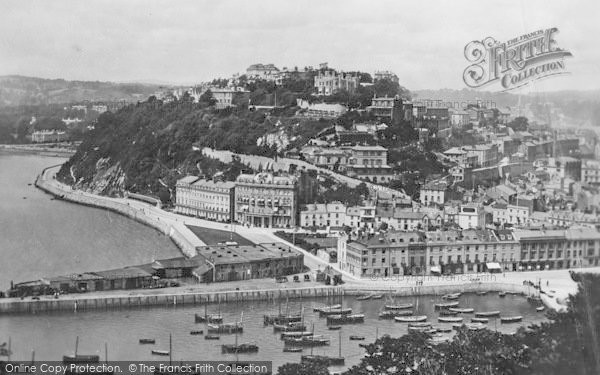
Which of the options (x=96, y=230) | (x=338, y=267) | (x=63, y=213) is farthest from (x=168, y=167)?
(x=338, y=267)

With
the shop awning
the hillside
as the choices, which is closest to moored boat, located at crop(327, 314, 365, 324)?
the shop awning

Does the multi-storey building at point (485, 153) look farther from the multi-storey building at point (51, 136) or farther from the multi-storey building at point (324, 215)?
the multi-storey building at point (51, 136)

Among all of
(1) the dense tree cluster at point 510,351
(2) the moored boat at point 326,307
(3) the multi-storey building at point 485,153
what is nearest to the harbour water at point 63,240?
(2) the moored boat at point 326,307

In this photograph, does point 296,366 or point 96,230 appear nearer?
point 296,366

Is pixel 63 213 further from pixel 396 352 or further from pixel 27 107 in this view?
pixel 396 352

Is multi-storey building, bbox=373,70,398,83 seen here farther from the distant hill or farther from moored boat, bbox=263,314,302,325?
moored boat, bbox=263,314,302,325

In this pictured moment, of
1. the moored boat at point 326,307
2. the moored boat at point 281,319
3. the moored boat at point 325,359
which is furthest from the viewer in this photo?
the moored boat at point 326,307
